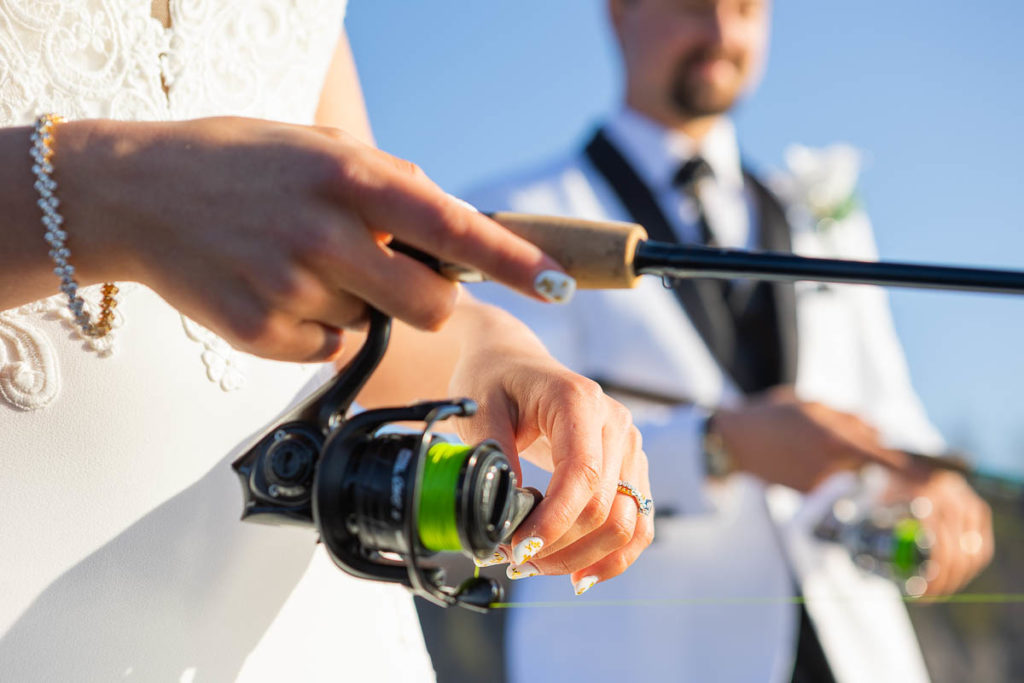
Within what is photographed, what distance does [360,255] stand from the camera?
45 cm

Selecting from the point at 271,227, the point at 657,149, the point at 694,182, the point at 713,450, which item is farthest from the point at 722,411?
the point at 271,227

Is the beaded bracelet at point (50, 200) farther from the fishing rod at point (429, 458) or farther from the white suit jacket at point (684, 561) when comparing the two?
→ the white suit jacket at point (684, 561)

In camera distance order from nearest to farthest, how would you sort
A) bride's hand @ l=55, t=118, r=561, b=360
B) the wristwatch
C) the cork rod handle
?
bride's hand @ l=55, t=118, r=561, b=360 → the cork rod handle → the wristwatch

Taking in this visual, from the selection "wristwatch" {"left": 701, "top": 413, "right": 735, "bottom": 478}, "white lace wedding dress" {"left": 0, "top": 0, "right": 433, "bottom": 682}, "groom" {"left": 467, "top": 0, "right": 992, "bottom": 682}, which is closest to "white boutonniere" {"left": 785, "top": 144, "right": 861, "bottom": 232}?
"groom" {"left": 467, "top": 0, "right": 992, "bottom": 682}

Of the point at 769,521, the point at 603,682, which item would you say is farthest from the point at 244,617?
the point at 769,521

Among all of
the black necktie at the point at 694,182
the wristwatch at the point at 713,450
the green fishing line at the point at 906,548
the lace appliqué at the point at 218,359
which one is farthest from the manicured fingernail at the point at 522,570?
the black necktie at the point at 694,182

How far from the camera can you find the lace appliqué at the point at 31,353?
25.5 inches

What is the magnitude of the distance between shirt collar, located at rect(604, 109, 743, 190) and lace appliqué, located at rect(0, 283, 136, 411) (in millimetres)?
1816

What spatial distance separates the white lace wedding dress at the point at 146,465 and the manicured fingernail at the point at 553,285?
34cm

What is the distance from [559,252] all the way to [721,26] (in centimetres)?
202

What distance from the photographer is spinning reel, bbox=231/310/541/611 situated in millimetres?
496

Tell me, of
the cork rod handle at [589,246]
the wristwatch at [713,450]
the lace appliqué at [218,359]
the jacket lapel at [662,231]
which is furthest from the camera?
the jacket lapel at [662,231]

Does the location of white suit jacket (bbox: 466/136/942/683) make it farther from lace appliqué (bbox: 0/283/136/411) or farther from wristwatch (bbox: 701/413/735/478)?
lace appliqué (bbox: 0/283/136/411)

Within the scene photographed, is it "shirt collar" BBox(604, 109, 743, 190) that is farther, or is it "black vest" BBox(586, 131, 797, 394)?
"shirt collar" BBox(604, 109, 743, 190)
